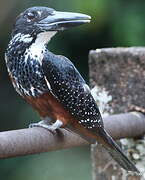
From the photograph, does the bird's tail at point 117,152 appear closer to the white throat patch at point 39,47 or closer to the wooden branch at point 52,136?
the wooden branch at point 52,136

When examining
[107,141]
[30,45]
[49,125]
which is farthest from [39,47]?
[107,141]

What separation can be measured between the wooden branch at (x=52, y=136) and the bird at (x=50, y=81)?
4 cm

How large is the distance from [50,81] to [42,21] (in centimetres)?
20

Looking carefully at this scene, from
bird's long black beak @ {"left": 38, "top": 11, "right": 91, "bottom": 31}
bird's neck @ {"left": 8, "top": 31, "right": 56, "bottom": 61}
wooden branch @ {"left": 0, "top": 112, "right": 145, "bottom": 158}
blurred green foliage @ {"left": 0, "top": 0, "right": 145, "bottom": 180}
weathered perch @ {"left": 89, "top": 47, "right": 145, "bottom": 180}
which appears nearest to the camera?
wooden branch @ {"left": 0, "top": 112, "right": 145, "bottom": 158}

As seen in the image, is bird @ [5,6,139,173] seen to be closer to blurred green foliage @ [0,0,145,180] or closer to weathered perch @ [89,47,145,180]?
weathered perch @ [89,47,145,180]

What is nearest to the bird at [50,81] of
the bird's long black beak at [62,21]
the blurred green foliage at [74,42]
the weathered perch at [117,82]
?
the bird's long black beak at [62,21]

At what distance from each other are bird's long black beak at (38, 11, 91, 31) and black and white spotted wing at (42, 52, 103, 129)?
113mm

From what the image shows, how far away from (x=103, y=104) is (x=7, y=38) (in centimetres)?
256

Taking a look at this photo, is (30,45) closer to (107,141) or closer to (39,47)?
(39,47)

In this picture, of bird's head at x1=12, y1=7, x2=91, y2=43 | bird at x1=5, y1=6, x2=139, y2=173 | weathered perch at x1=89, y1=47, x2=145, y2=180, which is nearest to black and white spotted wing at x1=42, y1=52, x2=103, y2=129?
bird at x1=5, y1=6, x2=139, y2=173

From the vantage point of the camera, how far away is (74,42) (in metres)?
5.24

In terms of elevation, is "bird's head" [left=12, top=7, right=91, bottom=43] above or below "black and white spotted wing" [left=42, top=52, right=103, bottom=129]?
above

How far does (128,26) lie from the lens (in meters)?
4.88

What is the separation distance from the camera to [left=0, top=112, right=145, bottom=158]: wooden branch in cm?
216
